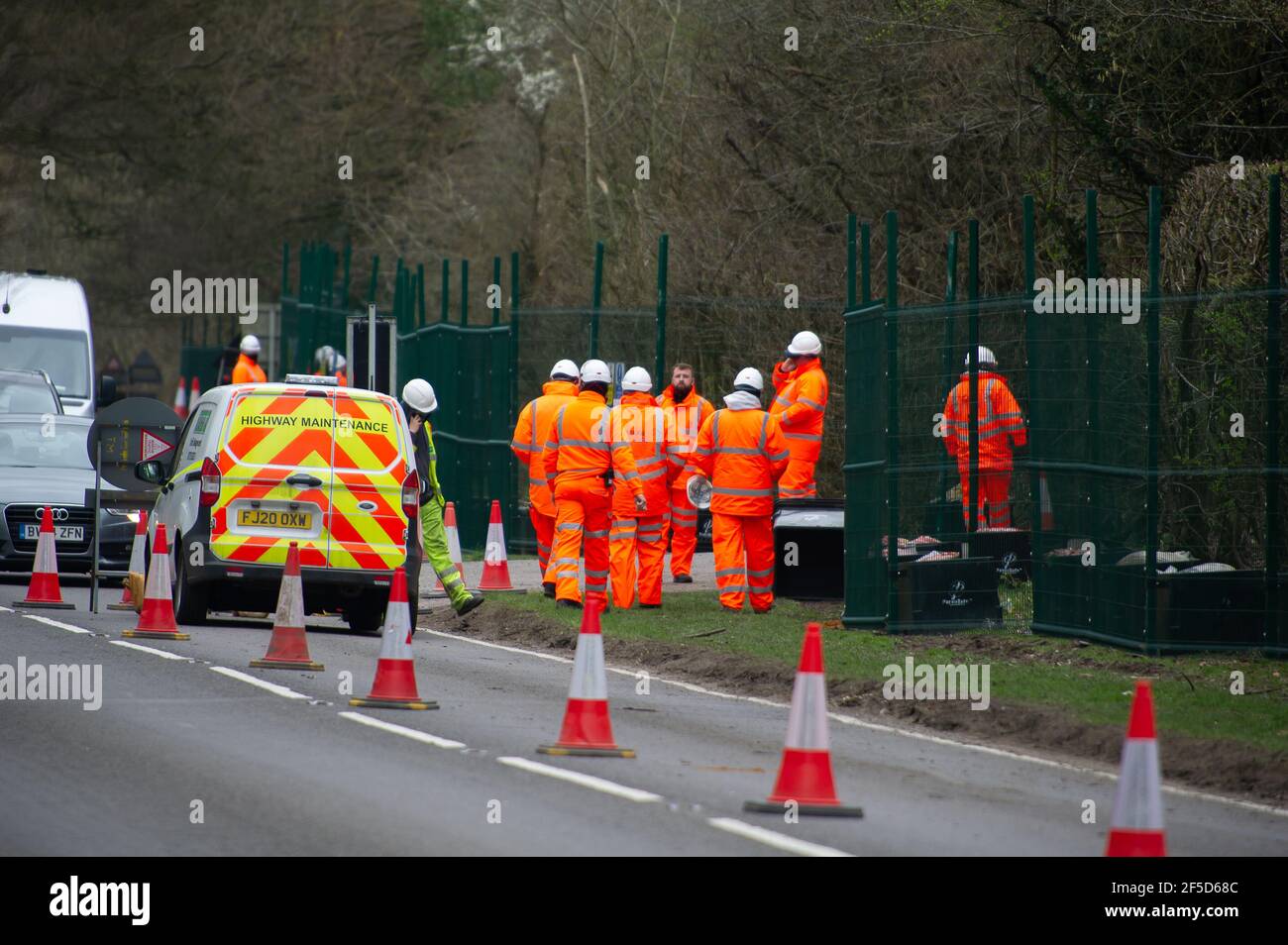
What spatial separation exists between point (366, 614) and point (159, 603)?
218 cm

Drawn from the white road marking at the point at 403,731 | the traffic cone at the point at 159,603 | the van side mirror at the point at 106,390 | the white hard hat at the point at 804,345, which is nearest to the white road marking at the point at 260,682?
the white road marking at the point at 403,731

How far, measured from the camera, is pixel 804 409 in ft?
66.3

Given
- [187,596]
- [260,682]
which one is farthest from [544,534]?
[260,682]

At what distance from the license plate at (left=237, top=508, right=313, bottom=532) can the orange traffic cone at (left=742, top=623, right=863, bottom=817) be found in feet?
26.8

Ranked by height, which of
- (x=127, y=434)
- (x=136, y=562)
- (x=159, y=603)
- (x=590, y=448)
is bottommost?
(x=159, y=603)

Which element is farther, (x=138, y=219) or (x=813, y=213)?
(x=138, y=219)

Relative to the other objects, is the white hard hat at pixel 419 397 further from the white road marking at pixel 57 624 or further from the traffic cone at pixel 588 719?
the traffic cone at pixel 588 719

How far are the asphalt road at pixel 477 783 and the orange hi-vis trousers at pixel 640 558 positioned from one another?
4.21 m

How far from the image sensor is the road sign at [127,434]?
18688 mm

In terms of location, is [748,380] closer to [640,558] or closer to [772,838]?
[640,558]
